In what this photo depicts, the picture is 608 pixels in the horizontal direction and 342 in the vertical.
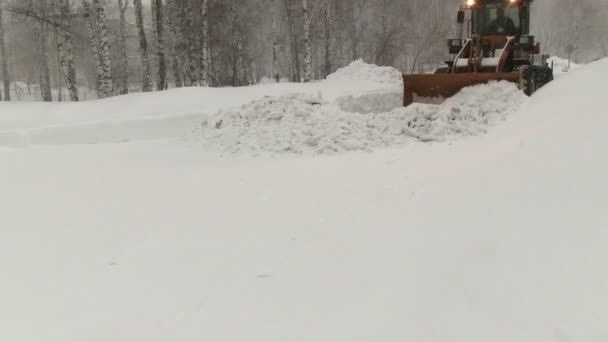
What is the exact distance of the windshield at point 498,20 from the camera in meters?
13.6

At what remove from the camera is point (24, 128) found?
11188mm

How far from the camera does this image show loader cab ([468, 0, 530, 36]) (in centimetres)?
1350

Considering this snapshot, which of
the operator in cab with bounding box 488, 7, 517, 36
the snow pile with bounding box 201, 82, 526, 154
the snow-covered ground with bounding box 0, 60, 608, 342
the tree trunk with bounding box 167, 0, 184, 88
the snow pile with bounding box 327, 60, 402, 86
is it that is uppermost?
the tree trunk with bounding box 167, 0, 184, 88

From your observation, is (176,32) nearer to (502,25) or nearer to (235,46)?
(235,46)

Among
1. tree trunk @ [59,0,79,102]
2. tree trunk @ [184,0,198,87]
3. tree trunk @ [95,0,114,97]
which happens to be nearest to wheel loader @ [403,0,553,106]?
tree trunk @ [95,0,114,97]

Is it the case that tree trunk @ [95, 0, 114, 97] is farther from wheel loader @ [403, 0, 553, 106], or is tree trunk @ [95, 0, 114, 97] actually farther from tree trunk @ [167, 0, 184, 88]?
wheel loader @ [403, 0, 553, 106]

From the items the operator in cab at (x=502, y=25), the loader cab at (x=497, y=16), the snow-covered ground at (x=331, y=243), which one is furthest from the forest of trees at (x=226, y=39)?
the snow-covered ground at (x=331, y=243)

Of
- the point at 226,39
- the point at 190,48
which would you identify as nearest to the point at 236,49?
the point at 226,39

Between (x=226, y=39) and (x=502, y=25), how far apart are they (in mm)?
17149

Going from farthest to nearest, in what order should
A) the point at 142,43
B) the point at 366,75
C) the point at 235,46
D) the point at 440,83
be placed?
1. the point at 235,46
2. the point at 142,43
3. the point at 366,75
4. the point at 440,83

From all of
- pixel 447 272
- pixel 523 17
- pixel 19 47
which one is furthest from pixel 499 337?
pixel 19 47

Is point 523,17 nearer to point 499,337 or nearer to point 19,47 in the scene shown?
point 499,337

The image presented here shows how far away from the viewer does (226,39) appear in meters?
27.8

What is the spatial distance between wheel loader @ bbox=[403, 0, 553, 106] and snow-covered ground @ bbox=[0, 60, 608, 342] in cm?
269
